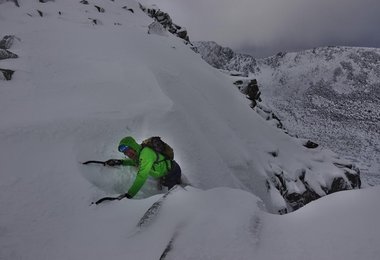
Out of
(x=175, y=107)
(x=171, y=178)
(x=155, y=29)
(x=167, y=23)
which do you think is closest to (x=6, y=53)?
(x=175, y=107)

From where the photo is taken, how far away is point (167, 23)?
58781 mm

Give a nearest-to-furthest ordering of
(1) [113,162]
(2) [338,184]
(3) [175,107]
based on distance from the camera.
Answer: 1. (1) [113,162]
2. (3) [175,107]
3. (2) [338,184]

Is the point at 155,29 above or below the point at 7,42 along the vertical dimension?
below

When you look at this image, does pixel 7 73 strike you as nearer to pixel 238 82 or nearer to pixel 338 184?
pixel 338 184

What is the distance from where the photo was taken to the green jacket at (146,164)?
10438mm

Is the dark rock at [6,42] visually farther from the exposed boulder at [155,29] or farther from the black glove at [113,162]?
the exposed boulder at [155,29]

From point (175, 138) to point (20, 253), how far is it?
882 cm

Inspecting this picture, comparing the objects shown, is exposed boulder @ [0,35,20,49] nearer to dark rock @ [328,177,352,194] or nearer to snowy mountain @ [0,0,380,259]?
snowy mountain @ [0,0,380,259]

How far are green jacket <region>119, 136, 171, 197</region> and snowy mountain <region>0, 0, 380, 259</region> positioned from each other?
54cm

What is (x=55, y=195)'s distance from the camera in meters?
9.52

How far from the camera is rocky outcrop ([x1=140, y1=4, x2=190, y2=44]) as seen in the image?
57513mm

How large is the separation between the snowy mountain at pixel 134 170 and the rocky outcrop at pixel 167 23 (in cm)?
2910

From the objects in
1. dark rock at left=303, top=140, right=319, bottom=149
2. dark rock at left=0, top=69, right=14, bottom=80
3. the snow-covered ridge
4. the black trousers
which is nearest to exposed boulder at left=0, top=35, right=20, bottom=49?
the snow-covered ridge

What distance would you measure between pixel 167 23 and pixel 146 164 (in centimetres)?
5128
